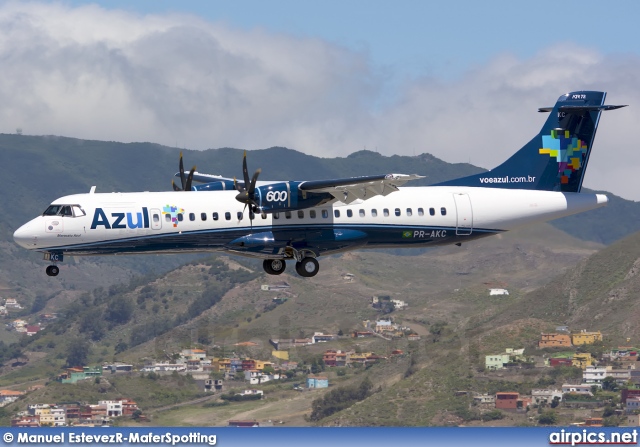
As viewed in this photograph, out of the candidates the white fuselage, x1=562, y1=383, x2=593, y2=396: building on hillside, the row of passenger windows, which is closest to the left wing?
the row of passenger windows

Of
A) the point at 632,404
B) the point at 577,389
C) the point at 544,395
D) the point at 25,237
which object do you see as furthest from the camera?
the point at 577,389

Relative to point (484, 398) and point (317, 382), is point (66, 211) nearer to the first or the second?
point (317, 382)

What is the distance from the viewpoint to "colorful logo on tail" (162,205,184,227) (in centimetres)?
5200

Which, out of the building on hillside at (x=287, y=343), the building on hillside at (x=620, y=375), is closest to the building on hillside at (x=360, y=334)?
the building on hillside at (x=287, y=343)

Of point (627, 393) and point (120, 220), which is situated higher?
point (120, 220)

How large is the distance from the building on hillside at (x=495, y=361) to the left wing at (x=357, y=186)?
48458 mm

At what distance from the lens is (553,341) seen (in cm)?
10275

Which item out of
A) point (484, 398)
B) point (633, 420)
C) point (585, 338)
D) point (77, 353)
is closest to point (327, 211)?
point (484, 398)

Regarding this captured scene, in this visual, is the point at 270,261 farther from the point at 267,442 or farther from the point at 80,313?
the point at 80,313

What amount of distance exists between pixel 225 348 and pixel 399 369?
15.0 meters

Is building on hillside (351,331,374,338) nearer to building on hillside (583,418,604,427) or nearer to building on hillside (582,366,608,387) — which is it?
building on hillside (582,366,608,387)

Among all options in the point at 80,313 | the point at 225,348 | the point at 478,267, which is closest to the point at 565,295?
the point at 478,267

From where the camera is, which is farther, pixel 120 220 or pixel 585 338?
pixel 585 338

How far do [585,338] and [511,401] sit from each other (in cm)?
1014
